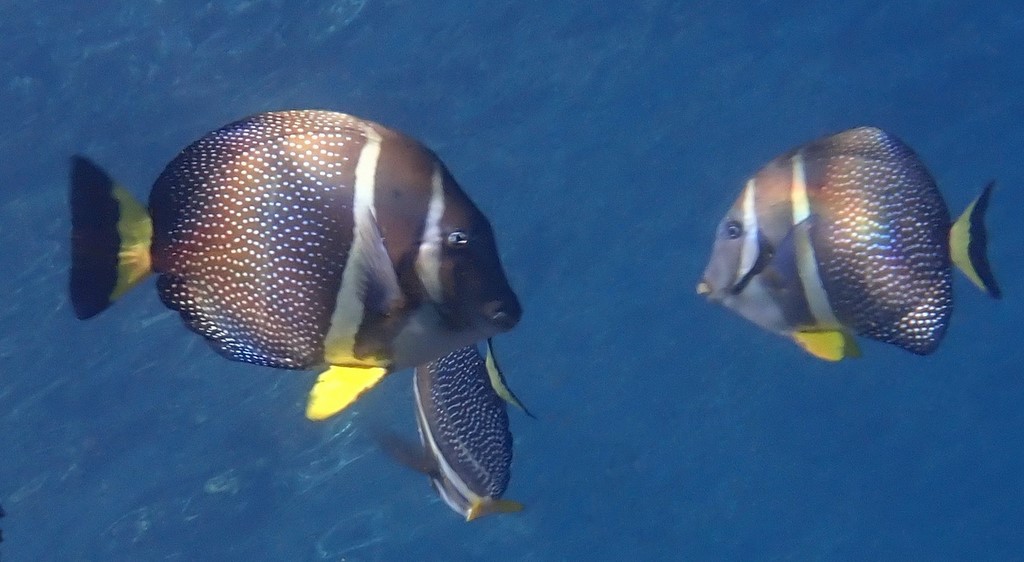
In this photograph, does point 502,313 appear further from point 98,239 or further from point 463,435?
point 463,435

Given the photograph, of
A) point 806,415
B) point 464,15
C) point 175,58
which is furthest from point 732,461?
point 175,58

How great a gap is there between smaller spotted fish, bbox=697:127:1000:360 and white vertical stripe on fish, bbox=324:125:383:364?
58.7 inches

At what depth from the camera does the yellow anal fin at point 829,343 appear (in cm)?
340

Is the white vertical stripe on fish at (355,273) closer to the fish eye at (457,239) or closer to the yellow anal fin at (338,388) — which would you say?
the yellow anal fin at (338,388)

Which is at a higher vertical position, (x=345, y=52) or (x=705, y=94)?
(x=345, y=52)

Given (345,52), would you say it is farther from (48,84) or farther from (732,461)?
(732,461)

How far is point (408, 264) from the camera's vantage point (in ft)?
8.26

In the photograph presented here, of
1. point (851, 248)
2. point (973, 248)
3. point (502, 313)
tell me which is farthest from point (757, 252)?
point (502, 313)

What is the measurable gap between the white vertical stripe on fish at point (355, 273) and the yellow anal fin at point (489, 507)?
180cm

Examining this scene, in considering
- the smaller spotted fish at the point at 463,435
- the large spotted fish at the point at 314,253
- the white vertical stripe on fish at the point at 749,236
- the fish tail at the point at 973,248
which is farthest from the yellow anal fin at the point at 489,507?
the fish tail at the point at 973,248

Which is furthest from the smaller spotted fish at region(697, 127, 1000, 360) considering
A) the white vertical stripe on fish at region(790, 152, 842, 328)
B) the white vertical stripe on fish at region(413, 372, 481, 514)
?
the white vertical stripe on fish at region(413, 372, 481, 514)

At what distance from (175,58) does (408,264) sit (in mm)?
12986

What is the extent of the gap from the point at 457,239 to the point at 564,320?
17.2 metres

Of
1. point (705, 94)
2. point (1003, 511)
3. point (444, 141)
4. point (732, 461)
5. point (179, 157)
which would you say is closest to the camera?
point (179, 157)
